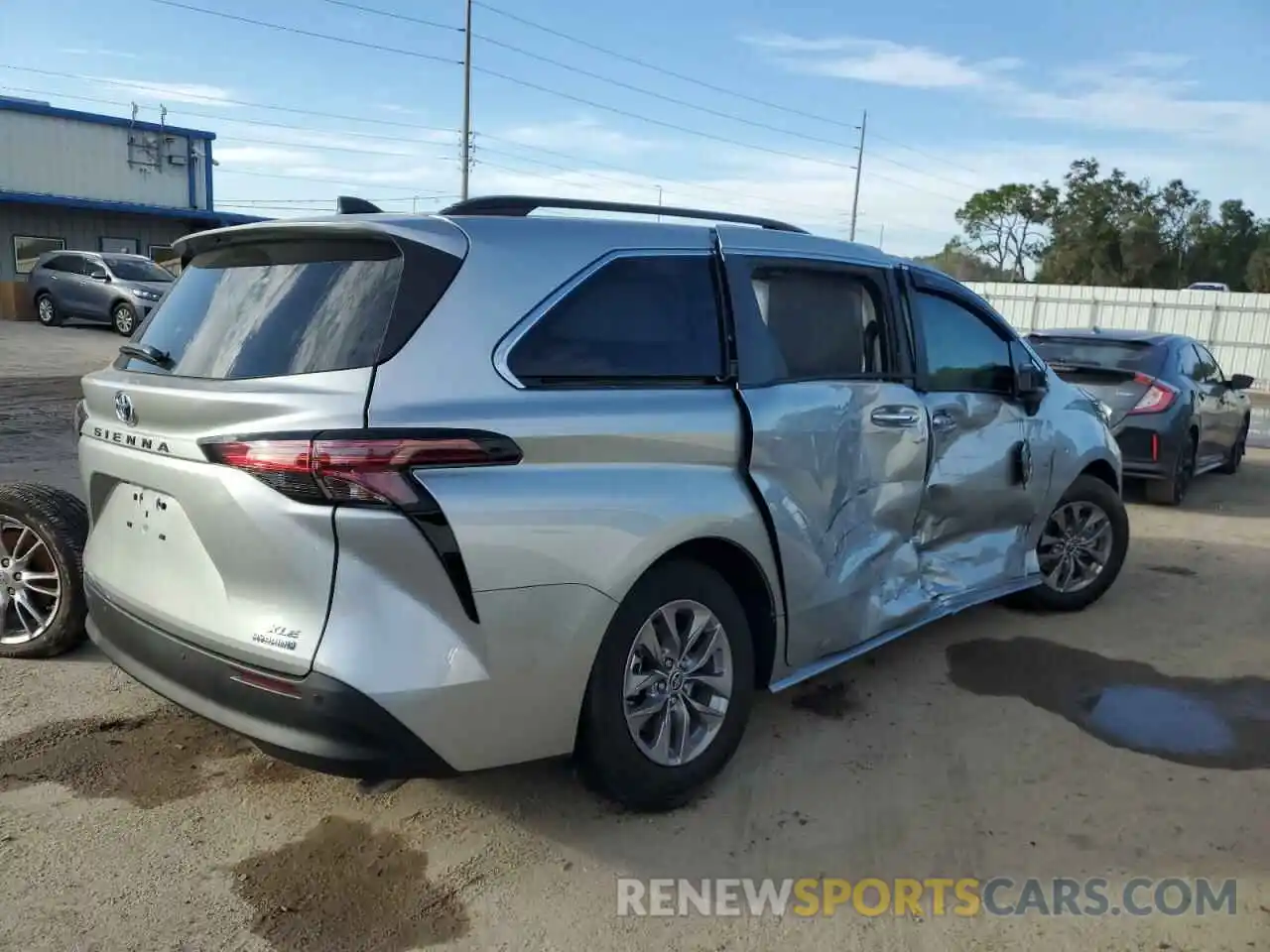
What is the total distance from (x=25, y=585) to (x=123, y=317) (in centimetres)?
1788

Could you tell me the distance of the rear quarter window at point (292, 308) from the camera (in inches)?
106

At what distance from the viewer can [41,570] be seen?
14.0 ft

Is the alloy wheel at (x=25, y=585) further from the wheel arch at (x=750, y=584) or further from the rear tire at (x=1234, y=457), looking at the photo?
the rear tire at (x=1234, y=457)

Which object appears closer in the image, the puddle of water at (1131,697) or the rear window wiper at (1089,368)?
the puddle of water at (1131,697)

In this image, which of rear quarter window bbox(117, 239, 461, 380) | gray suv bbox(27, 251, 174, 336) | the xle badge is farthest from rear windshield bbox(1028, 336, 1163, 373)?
gray suv bbox(27, 251, 174, 336)

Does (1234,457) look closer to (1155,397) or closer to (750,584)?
(1155,397)

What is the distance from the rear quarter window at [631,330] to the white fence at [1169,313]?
2540cm

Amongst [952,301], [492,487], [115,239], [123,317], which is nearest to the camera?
[492,487]

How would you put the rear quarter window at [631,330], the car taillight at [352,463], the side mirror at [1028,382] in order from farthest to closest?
the side mirror at [1028,382]
the rear quarter window at [631,330]
the car taillight at [352,463]

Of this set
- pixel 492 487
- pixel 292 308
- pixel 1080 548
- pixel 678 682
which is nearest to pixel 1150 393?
pixel 1080 548

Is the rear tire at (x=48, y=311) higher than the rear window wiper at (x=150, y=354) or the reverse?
the reverse

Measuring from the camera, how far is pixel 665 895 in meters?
2.86

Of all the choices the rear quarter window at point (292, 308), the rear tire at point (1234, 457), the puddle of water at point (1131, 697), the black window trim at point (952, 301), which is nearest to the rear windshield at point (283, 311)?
the rear quarter window at point (292, 308)

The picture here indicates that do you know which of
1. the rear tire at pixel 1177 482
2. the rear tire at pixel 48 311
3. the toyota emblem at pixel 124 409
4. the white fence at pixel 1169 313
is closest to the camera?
the toyota emblem at pixel 124 409
